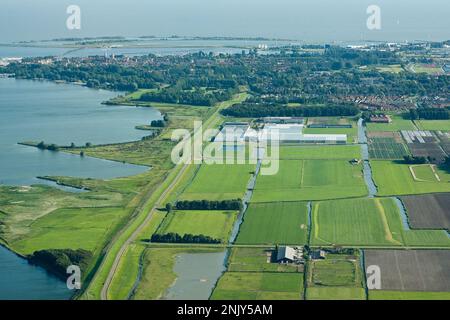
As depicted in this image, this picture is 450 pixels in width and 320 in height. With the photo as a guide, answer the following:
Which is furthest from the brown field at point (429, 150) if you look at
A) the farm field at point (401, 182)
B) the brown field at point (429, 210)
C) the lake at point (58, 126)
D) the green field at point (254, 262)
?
the green field at point (254, 262)

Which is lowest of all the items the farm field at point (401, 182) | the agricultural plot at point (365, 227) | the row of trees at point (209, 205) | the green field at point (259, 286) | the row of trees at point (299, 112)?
the green field at point (259, 286)

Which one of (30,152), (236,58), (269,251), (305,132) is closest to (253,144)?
(305,132)

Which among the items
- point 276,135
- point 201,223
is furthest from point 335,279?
point 276,135

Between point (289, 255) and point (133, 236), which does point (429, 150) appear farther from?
point (133, 236)

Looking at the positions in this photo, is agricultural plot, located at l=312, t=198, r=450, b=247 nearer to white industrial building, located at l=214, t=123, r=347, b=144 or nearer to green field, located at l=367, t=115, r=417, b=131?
white industrial building, located at l=214, t=123, r=347, b=144

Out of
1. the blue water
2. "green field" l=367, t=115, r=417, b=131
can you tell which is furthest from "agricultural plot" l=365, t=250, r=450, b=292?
"green field" l=367, t=115, r=417, b=131

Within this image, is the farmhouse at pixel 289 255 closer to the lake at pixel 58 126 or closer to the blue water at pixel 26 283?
the blue water at pixel 26 283
